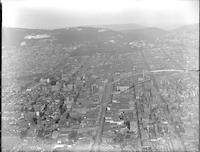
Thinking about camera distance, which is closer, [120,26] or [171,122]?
[171,122]

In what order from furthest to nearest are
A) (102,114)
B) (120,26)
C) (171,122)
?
(120,26) → (102,114) → (171,122)

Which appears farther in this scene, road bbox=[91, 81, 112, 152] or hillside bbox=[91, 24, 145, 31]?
hillside bbox=[91, 24, 145, 31]

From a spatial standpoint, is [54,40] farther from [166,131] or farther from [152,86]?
[166,131]

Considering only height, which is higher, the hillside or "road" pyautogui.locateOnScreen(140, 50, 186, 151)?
the hillside

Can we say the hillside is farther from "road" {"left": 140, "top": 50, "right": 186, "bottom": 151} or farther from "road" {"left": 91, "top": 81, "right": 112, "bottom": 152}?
"road" {"left": 91, "top": 81, "right": 112, "bottom": 152}

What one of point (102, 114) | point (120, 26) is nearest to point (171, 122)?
point (102, 114)

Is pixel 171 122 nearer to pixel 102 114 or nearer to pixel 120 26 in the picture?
pixel 102 114

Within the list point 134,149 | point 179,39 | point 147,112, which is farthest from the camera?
point 179,39

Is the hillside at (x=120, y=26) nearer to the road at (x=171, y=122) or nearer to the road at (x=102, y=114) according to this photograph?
the road at (x=171, y=122)

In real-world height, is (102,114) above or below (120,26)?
below

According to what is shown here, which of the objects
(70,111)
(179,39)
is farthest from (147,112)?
(179,39)

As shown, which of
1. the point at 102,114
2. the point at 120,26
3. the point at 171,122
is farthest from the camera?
the point at 120,26
